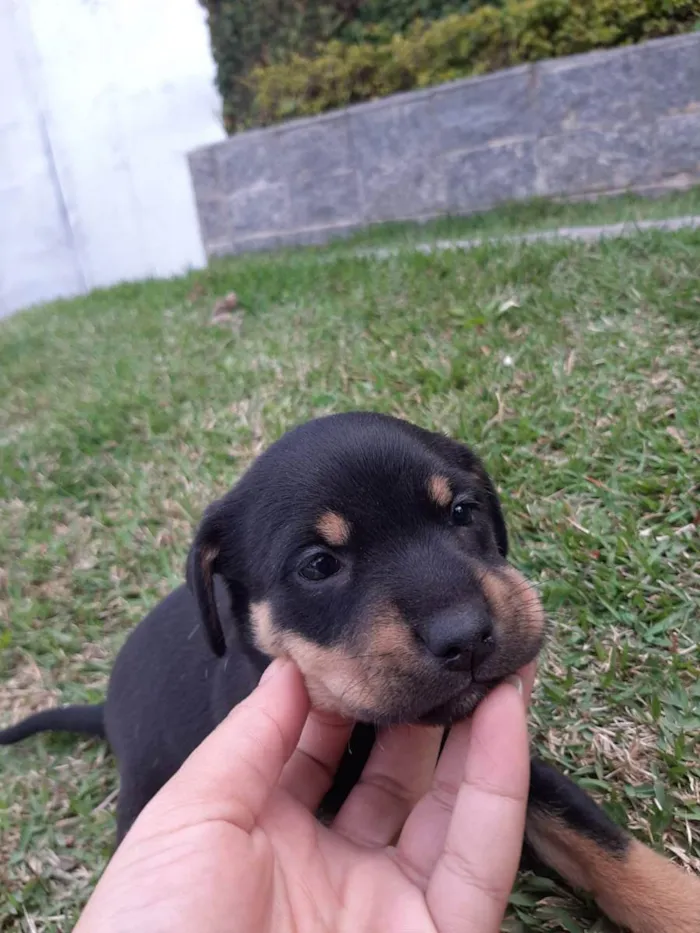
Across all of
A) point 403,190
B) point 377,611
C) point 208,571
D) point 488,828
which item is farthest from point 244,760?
point 403,190

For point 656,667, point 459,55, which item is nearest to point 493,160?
point 459,55

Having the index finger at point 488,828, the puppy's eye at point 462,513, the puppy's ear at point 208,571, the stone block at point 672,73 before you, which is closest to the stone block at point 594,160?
the stone block at point 672,73

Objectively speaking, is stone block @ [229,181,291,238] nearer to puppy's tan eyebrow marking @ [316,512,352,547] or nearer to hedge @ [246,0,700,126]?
hedge @ [246,0,700,126]

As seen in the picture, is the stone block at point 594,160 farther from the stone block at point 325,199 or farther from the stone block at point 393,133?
the stone block at point 325,199

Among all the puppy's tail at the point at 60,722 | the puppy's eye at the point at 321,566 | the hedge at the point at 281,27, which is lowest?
the puppy's tail at the point at 60,722

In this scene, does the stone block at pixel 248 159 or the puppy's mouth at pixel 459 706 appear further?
the stone block at pixel 248 159

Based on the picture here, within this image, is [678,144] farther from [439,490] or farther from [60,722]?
[60,722]

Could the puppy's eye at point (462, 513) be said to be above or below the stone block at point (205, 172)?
below

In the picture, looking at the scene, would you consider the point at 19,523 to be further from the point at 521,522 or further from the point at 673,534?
the point at 673,534
